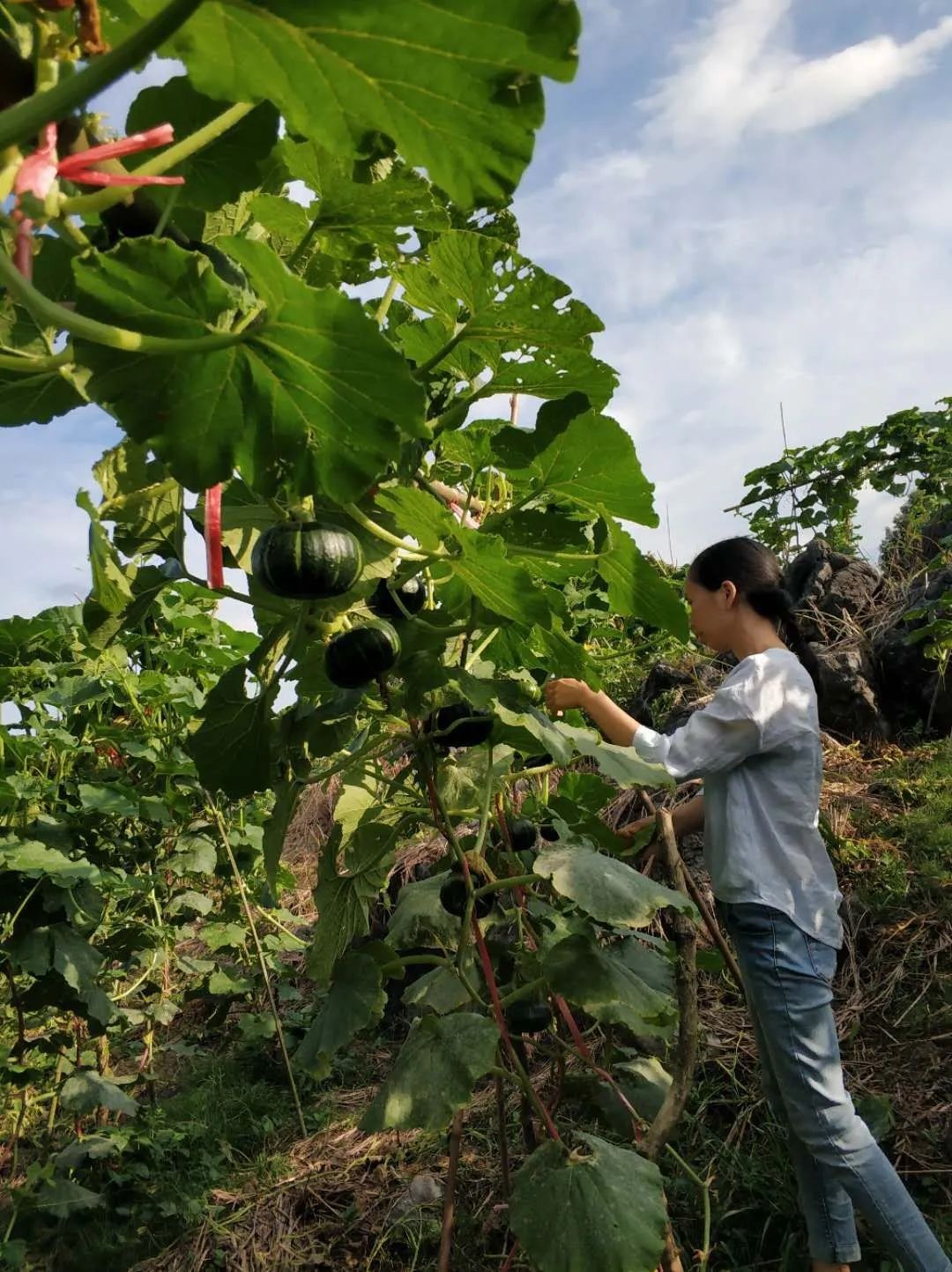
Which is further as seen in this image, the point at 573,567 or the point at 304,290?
the point at 573,567

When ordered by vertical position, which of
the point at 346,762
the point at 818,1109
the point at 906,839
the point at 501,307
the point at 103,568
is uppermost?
the point at 501,307

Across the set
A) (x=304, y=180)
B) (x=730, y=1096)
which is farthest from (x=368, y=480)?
(x=730, y=1096)

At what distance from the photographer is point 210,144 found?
30.0 inches

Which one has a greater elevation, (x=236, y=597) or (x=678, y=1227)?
(x=236, y=597)

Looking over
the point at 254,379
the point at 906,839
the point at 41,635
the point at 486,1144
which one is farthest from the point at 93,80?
the point at 906,839

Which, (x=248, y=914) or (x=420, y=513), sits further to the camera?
(x=248, y=914)

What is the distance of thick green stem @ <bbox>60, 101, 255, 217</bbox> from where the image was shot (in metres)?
0.53

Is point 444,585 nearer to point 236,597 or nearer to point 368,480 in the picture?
point 236,597

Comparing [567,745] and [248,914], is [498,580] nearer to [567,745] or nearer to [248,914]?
[567,745]

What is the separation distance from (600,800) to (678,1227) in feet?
4.36

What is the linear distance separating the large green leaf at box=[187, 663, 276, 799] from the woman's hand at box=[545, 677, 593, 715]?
0.78 m

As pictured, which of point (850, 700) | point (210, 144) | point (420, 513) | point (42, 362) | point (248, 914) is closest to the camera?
point (42, 362)

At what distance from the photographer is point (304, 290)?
0.67 m

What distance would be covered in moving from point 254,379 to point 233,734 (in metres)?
0.59
